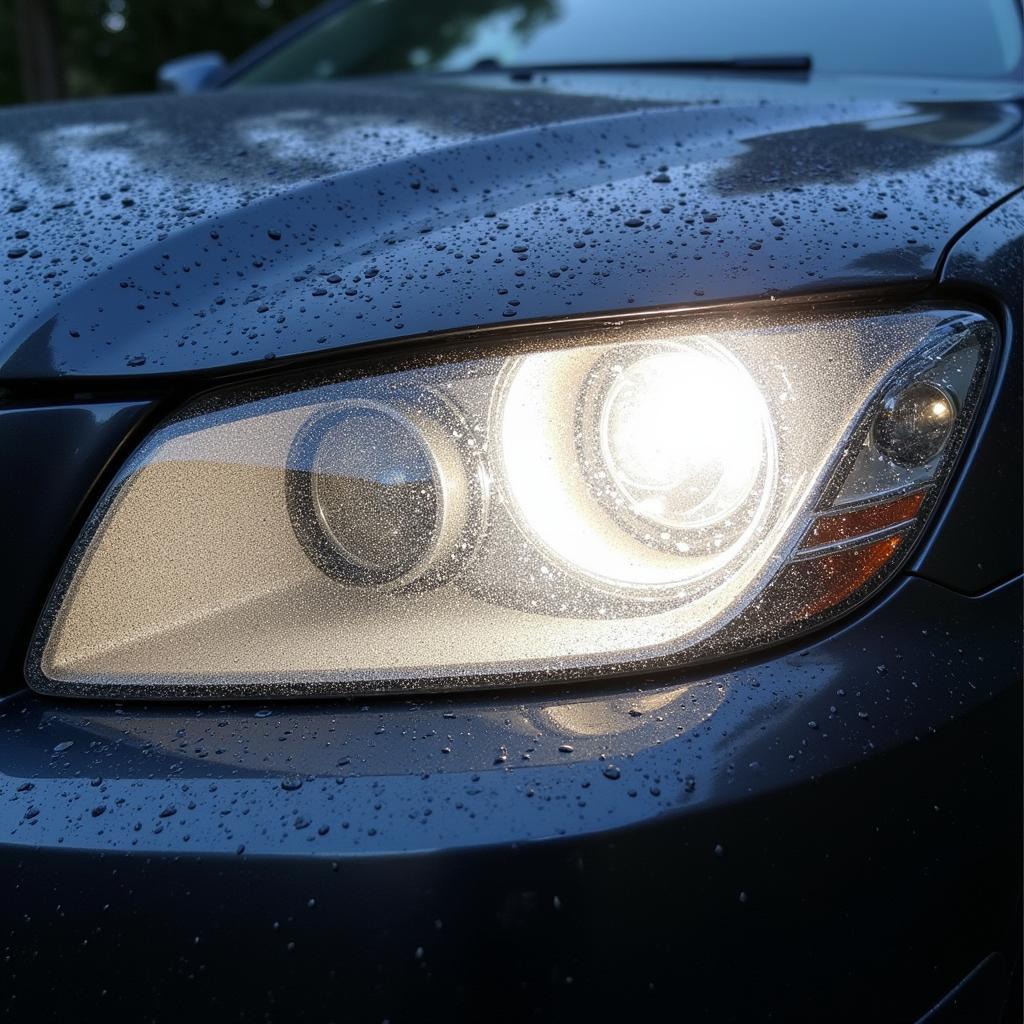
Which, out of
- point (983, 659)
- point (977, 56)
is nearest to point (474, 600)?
point (983, 659)

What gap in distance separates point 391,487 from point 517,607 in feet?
0.48

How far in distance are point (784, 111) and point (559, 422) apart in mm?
801

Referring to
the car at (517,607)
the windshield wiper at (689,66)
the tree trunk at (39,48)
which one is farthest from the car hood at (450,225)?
the tree trunk at (39,48)

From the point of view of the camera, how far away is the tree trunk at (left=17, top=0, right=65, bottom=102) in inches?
417

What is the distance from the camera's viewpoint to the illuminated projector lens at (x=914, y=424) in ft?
3.10

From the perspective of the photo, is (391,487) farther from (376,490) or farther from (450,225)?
(450,225)

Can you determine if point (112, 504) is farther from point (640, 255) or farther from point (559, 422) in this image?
point (640, 255)

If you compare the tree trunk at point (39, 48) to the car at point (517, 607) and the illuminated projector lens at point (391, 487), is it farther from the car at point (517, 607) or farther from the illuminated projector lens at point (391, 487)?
the illuminated projector lens at point (391, 487)

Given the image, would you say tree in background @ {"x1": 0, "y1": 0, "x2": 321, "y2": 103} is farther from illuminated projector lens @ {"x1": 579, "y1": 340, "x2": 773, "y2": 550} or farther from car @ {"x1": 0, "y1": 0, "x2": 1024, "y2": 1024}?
illuminated projector lens @ {"x1": 579, "y1": 340, "x2": 773, "y2": 550}

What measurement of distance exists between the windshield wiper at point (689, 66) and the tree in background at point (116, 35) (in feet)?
32.2

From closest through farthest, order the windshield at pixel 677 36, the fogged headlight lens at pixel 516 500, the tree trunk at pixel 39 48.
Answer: the fogged headlight lens at pixel 516 500
the windshield at pixel 677 36
the tree trunk at pixel 39 48

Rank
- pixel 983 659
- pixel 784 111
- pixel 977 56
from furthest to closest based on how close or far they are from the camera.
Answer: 1. pixel 977 56
2. pixel 784 111
3. pixel 983 659

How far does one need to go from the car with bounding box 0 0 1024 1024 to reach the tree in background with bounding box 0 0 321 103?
11.2 metres

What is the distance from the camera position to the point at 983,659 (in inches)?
36.5
